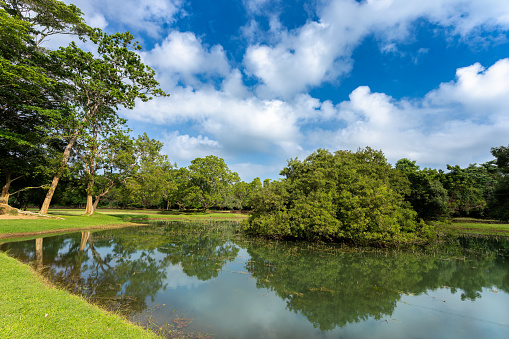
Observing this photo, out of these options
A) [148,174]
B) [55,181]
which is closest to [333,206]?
[148,174]

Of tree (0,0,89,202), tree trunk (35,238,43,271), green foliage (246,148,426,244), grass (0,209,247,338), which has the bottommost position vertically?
tree trunk (35,238,43,271)

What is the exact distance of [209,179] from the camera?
58.7 metres

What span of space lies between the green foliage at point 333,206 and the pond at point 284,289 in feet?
9.98

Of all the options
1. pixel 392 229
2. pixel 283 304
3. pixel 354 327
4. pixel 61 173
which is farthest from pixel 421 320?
pixel 61 173

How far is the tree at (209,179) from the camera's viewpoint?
56.9 metres

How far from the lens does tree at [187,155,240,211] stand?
2239 inches

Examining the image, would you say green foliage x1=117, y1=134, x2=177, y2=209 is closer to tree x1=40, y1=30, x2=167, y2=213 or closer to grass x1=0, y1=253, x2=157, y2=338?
tree x1=40, y1=30, x2=167, y2=213

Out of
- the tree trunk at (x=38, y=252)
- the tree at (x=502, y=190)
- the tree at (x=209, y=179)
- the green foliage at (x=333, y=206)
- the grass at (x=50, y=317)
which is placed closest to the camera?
the grass at (x=50, y=317)

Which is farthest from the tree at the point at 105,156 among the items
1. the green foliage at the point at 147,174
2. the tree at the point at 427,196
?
the tree at the point at 427,196

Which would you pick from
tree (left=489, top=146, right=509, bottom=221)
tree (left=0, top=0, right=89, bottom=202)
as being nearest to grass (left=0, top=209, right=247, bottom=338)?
tree (left=0, top=0, right=89, bottom=202)

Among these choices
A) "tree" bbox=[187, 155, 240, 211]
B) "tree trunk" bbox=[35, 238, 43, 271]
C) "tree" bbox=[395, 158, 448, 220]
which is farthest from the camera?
"tree" bbox=[187, 155, 240, 211]

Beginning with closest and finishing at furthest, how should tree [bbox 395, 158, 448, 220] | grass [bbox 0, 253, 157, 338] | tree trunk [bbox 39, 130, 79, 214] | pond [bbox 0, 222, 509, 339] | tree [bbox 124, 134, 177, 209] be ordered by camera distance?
grass [bbox 0, 253, 157, 338]
pond [bbox 0, 222, 509, 339]
tree trunk [bbox 39, 130, 79, 214]
tree [bbox 395, 158, 448, 220]
tree [bbox 124, 134, 177, 209]

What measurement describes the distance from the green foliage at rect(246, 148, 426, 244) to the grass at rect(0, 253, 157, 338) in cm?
1735

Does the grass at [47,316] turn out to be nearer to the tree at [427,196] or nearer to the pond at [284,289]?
the pond at [284,289]
